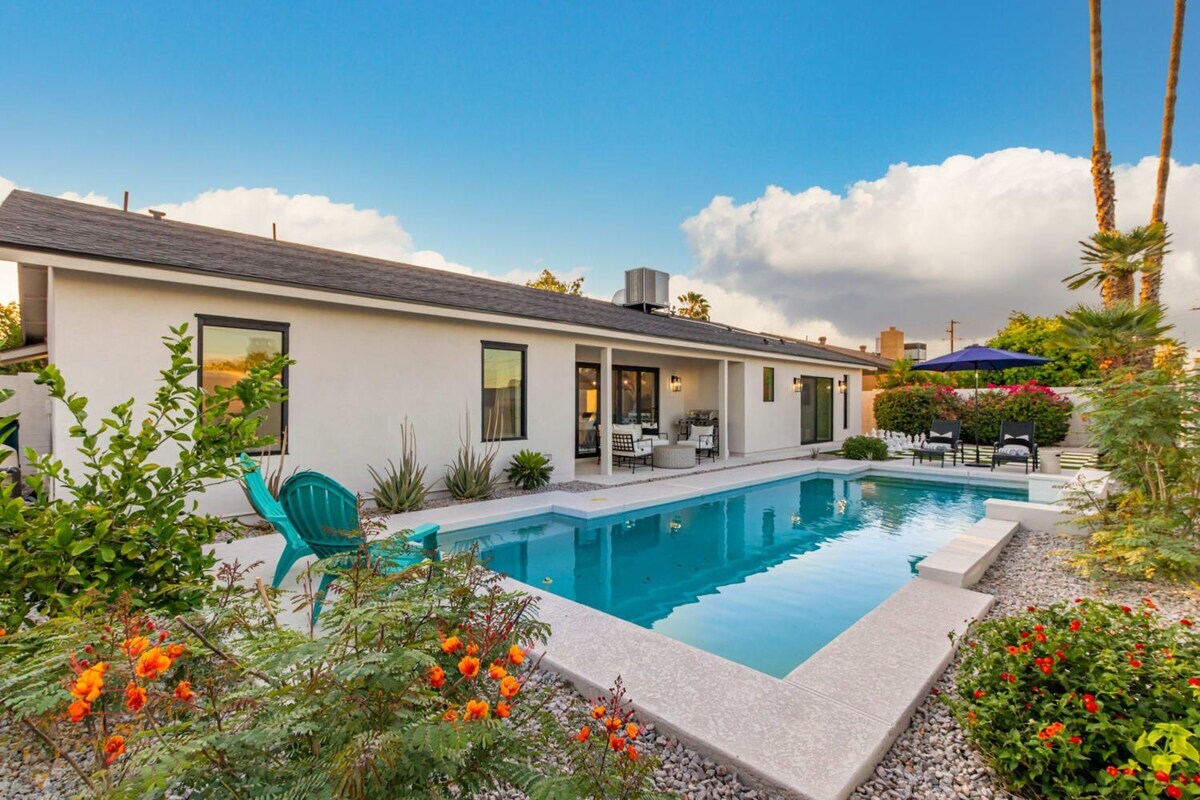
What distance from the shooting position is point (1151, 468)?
5.23 metres

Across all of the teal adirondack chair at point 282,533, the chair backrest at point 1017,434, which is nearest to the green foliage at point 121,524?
the teal adirondack chair at point 282,533

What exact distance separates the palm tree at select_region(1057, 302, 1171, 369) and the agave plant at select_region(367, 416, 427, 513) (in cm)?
946

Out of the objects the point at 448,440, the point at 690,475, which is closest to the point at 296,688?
the point at 448,440

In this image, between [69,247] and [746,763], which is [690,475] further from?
[69,247]

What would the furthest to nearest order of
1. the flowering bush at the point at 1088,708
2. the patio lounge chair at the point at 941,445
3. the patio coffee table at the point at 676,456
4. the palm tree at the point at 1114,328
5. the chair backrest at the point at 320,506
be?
the patio lounge chair at the point at 941,445
the patio coffee table at the point at 676,456
the palm tree at the point at 1114,328
the chair backrest at the point at 320,506
the flowering bush at the point at 1088,708

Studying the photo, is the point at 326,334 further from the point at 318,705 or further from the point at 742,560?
the point at 318,705

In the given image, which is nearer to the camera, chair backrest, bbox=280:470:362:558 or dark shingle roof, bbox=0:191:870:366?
chair backrest, bbox=280:470:362:558

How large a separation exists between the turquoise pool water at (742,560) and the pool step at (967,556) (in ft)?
1.83

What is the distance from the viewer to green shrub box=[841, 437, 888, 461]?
14.6 meters

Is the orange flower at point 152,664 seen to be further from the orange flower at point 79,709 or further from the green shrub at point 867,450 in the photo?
the green shrub at point 867,450

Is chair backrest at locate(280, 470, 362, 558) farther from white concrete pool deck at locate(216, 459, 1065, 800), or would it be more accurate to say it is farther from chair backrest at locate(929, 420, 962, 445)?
chair backrest at locate(929, 420, 962, 445)

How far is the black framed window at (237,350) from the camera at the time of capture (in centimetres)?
695

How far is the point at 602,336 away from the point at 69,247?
7.97m

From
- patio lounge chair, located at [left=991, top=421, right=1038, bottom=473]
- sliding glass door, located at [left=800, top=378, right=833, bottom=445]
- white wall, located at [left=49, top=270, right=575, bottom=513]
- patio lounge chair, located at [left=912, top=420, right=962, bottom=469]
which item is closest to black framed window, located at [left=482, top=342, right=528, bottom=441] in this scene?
white wall, located at [left=49, top=270, right=575, bottom=513]
